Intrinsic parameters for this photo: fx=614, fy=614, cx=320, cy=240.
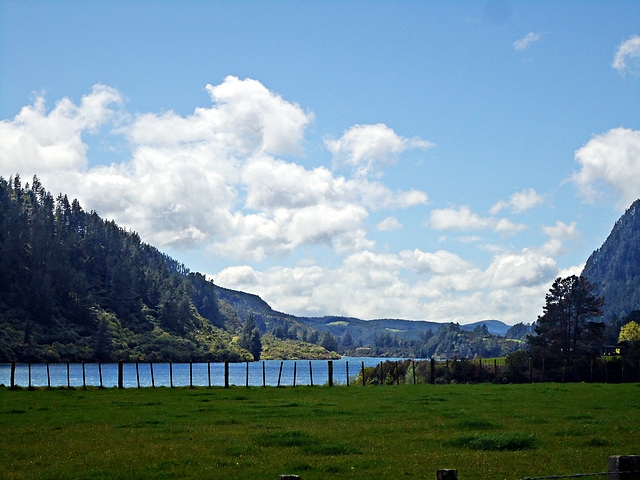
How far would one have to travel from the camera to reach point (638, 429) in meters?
24.2

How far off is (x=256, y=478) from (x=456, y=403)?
25815mm

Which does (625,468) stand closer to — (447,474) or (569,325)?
(447,474)

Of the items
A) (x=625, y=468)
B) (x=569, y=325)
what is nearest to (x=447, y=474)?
(x=625, y=468)

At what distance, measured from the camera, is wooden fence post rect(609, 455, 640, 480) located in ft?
25.2

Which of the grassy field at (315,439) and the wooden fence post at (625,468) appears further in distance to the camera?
the grassy field at (315,439)

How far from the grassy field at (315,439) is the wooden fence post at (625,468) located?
8.28 meters

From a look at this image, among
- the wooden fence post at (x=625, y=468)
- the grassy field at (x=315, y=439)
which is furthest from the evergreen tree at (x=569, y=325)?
the wooden fence post at (x=625, y=468)

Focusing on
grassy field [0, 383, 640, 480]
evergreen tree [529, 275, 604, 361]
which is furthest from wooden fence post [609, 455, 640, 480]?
evergreen tree [529, 275, 604, 361]

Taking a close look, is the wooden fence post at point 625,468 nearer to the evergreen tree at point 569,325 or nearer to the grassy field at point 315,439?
the grassy field at point 315,439

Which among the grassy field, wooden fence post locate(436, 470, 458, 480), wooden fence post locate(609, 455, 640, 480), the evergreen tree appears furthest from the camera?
the evergreen tree

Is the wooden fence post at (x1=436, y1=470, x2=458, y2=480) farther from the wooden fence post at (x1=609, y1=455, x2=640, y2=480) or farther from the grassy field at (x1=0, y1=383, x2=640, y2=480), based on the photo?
the grassy field at (x1=0, y1=383, x2=640, y2=480)

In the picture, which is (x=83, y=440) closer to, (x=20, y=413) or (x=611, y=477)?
A: (x=20, y=413)

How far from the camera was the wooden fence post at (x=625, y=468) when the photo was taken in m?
7.69

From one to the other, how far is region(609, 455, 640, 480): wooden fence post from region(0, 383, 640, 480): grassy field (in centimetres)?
828
